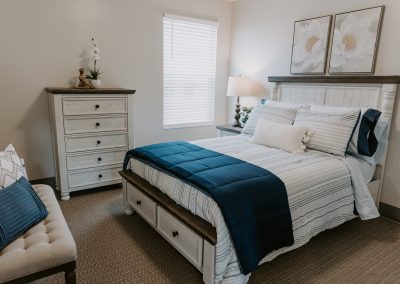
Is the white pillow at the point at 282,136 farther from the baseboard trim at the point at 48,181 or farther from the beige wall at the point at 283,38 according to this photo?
the baseboard trim at the point at 48,181

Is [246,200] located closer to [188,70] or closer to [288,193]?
[288,193]

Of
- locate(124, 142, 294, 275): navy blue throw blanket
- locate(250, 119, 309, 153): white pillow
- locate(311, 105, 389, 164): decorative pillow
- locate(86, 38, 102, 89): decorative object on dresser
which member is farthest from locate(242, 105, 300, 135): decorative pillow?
locate(86, 38, 102, 89): decorative object on dresser

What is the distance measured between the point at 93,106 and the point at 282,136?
2.02 metres

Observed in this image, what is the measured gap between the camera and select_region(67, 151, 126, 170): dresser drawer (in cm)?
299

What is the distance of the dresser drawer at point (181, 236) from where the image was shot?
1757mm

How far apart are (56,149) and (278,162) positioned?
7.58 ft

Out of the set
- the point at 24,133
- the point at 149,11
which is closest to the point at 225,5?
the point at 149,11

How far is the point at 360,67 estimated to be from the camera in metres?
2.82

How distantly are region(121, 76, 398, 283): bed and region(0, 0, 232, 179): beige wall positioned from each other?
133 cm

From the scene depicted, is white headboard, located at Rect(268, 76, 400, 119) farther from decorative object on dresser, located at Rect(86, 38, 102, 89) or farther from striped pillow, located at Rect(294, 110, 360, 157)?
decorative object on dresser, located at Rect(86, 38, 102, 89)

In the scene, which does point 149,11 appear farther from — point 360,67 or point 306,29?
point 360,67

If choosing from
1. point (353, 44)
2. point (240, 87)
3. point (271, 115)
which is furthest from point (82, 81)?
point (353, 44)

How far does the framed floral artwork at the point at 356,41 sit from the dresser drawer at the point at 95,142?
2533 millimetres

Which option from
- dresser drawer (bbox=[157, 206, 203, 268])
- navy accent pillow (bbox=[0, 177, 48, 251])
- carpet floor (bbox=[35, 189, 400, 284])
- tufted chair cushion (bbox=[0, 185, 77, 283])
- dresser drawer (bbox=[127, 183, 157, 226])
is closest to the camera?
tufted chair cushion (bbox=[0, 185, 77, 283])
